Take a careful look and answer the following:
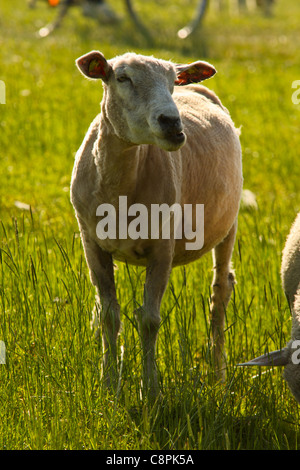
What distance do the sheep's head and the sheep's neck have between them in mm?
125

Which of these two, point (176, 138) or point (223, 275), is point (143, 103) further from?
point (223, 275)

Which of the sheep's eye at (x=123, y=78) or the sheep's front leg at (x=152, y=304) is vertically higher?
the sheep's eye at (x=123, y=78)

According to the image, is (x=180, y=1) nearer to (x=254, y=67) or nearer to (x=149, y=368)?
(x=254, y=67)

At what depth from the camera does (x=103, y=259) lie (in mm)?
4305

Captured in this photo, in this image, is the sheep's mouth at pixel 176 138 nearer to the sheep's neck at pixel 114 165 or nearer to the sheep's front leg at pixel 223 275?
the sheep's neck at pixel 114 165

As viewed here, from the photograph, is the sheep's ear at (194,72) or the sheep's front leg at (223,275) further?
the sheep's front leg at (223,275)

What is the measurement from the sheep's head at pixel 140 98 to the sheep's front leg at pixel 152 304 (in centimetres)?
71

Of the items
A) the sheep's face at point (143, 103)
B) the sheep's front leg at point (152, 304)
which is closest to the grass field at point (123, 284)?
the sheep's front leg at point (152, 304)

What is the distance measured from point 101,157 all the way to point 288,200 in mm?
4526

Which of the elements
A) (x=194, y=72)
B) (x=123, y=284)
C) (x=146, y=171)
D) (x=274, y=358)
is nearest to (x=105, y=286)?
(x=146, y=171)

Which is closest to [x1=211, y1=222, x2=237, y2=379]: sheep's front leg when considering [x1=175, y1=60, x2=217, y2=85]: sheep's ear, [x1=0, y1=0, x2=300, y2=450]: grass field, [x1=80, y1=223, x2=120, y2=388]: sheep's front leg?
[x1=0, y1=0, x2=300, y2=450]: grass field

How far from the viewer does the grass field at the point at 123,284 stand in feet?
12.4

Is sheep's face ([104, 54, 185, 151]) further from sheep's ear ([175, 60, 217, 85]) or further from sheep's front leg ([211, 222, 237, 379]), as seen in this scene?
sheep's front leg ([211, 222, 237, 379])
